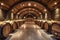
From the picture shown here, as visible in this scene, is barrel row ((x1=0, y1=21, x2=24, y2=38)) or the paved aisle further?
the paved aisle

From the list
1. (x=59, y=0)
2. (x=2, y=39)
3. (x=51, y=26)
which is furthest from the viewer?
(x=59, y=0)

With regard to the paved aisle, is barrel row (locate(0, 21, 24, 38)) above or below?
above

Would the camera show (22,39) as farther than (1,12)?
No

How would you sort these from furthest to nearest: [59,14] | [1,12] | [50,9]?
1. [50,9]
2. [1,12]
3. [59,14]

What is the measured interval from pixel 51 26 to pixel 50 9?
690cm

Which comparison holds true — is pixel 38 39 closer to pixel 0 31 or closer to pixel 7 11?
pixel 0 31

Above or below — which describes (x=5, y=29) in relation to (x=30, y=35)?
above

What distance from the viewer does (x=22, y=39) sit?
290 inches

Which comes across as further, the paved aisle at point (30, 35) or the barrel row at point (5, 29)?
the paved aisle at point (30, 35)

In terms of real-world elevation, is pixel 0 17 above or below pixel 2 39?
above

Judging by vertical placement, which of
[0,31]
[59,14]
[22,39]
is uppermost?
[59,14]

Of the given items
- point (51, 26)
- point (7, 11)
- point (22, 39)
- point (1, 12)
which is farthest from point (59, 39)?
point (7, 11)

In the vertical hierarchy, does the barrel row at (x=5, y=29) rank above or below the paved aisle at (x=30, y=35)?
above

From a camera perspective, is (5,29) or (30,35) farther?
(30,35)
